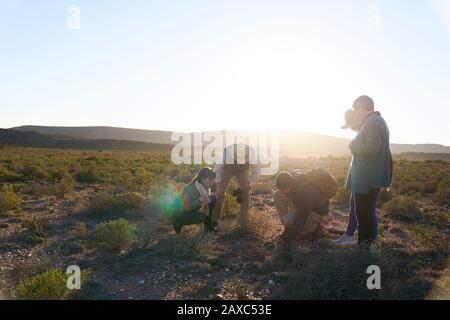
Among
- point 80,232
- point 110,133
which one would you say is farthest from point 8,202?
point 110,133

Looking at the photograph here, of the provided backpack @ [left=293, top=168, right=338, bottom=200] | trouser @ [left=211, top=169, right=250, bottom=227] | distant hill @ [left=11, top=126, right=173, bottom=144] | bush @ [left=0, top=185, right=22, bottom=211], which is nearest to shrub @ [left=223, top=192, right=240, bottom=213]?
trouser @ [left=211, top=169, right=250, bottom=227]

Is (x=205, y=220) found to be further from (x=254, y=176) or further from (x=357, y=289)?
(x=357, y=289)

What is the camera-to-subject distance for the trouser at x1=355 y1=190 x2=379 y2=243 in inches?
211

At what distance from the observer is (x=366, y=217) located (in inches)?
212

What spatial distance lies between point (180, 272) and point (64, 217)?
13.7ft

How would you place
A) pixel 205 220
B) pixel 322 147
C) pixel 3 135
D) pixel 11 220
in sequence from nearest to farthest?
pixel 205 220, pixel 11 220, pixel 3 135, pixel 322 147

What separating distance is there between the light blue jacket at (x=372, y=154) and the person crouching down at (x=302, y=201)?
70cm

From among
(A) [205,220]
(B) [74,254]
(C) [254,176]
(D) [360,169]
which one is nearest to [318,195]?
(D) [360,169]

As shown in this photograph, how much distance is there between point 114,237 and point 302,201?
2.74 meters

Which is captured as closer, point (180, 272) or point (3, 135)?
point (180, 272)

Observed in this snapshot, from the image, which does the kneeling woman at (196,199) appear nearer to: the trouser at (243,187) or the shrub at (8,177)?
the trouser at (243,187)

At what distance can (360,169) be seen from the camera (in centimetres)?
543

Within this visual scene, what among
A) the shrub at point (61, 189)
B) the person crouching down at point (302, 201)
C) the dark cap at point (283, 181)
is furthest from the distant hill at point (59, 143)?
the dark cap at point (283, 181)

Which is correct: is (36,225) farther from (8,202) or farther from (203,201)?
(203,201)
